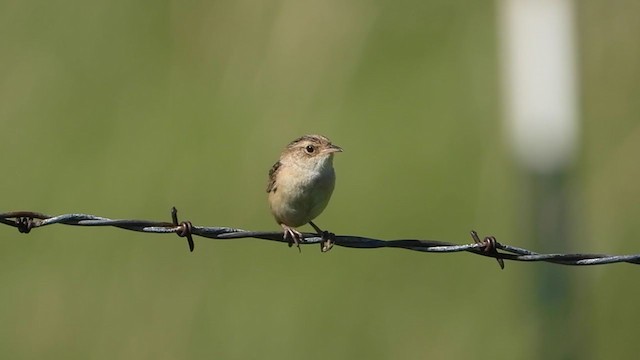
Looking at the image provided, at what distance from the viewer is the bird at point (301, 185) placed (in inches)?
284

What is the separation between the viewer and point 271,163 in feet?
39.1

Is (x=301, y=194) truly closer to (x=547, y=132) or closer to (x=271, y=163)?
(x=547, y=132)

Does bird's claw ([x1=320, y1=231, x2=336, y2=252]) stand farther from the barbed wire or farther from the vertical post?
the vertical post

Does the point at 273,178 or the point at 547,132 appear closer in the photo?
the point at 273,178

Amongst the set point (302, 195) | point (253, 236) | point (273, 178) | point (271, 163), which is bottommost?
point (253, 236)

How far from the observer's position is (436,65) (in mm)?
14078

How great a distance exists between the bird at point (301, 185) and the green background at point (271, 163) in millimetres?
2962

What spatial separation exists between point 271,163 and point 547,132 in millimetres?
3087

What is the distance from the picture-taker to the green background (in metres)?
10.4

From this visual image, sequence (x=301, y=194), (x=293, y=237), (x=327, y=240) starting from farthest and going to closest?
(x=301, y=194)
(x=293, y=237)
(x=327, y=240)

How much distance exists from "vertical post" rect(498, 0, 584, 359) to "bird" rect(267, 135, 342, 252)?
2650mm

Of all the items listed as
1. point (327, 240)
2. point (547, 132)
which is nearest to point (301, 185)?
point (327, 240)

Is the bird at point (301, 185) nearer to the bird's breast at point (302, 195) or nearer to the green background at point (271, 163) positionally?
the bird's breast at point (302, 195)

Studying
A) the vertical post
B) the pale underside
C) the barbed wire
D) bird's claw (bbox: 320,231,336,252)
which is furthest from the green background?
the barbed wire
